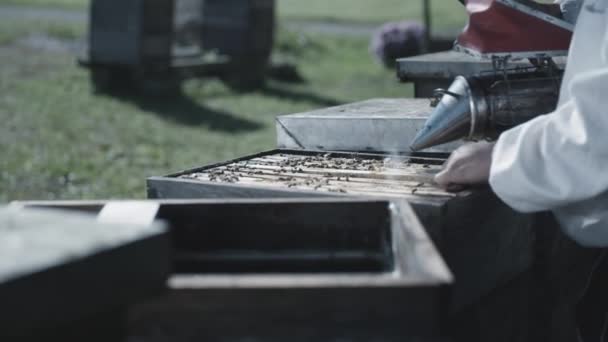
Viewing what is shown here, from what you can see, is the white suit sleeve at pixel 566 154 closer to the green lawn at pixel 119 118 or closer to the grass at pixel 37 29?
→ the green lawn at pixel 119 118

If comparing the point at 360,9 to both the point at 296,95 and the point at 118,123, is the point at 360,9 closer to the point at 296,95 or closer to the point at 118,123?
the point at 296,95

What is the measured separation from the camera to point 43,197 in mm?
7453

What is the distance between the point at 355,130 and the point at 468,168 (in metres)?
0.99

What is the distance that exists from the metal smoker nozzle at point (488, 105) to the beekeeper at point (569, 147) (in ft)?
1.34

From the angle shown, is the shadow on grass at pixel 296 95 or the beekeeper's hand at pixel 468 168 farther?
the shadow on grass at pixel 296 95

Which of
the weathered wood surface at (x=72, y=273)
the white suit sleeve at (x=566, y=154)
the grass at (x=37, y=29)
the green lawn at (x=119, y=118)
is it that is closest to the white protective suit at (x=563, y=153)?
the white suit sleeve at (x=566, y=154)

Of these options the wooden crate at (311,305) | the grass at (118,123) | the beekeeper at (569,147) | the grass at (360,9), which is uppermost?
the grass at (360,9)

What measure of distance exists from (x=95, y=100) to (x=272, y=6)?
4170 mm

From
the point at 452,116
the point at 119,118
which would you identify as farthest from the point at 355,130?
the point at 119,118

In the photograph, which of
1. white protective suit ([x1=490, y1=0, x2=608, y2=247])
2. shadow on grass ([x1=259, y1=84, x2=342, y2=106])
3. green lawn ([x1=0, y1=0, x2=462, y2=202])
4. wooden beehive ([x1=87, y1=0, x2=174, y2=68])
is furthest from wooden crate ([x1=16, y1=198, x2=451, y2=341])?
shadow on grass ([x1=259, y1=84, x2=342, y2=106])

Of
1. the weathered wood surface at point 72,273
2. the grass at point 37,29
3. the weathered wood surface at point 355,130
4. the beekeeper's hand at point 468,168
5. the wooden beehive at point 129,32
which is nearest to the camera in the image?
the weathered wood surface at point 72,273

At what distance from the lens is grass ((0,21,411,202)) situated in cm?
823

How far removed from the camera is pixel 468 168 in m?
2.56

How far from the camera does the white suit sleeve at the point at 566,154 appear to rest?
2303mm
